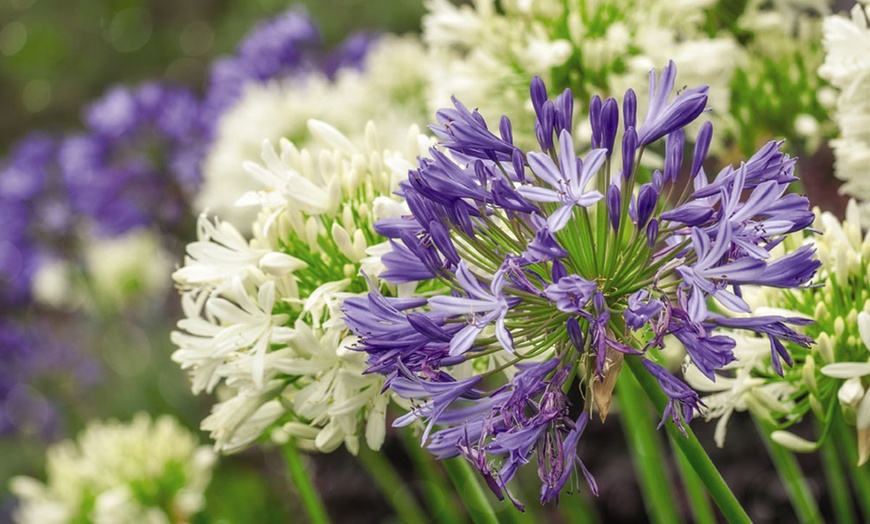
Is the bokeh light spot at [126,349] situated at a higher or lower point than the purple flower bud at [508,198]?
higher

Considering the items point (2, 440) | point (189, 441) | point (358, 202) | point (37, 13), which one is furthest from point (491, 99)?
point (37, 13)

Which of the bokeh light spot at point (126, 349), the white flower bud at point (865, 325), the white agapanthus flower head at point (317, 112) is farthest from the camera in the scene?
the bokeh light spot at point (126, 349)

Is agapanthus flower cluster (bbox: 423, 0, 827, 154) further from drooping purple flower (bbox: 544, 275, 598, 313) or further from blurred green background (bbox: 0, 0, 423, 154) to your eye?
blurred green background (bbox: 0, 0, 423, 154)

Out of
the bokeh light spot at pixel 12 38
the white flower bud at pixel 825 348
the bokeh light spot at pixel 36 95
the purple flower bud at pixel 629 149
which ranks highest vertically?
the bokeh light spot at pixel 12 38

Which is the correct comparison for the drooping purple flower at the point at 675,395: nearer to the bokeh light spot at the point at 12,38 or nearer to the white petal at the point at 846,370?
the white petal at the point at 846,370

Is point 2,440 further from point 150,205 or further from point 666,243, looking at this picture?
point 666,243

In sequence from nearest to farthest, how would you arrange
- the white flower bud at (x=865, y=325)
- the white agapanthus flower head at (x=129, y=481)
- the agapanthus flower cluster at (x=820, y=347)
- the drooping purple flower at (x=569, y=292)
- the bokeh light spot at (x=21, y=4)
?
1. the drooping purple flower at (x=569, y=292)
2. the white flower bud at (x=865, y=325)
3. the agapanthus flower cluster at (x=820, y=347)
4. the white agapanthus flower head at (x=129, y=481)
5. the bokeh light spot at (x=21, y=4)

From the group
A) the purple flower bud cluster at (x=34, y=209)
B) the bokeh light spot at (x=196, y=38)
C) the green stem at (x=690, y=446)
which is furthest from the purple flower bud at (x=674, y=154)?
the bokeh light spot at (x=196, y=38)
